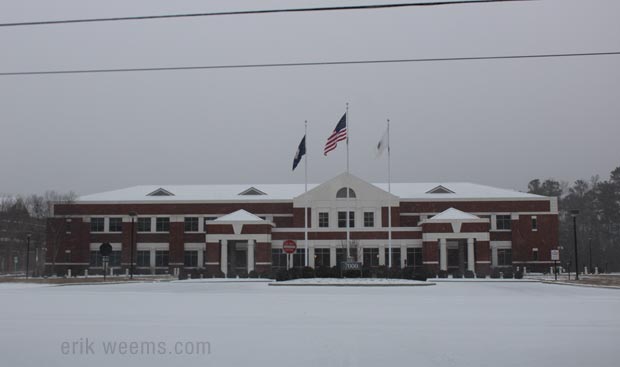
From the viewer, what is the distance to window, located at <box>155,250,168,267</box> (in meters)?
74.2

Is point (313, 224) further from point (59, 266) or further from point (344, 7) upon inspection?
point (344, 7)

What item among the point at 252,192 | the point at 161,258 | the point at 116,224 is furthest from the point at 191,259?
the point at 252,192

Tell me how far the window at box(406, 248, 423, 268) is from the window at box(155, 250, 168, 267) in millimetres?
27016

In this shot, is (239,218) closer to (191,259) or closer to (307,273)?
(191,259)

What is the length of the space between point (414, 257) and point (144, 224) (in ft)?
100

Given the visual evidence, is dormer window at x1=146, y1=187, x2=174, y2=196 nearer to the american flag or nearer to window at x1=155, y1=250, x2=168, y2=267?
window at x1=155, y1=250, x2=168, y2=267

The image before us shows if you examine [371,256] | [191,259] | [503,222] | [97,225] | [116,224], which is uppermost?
[503,222]

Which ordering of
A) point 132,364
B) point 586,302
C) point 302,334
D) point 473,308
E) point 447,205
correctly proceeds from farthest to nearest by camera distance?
point 447,205, point 586,302, point 473,308, point 302,334, point 132,364

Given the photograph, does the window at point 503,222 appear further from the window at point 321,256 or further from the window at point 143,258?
the window at point 143,258

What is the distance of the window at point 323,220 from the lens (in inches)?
2798

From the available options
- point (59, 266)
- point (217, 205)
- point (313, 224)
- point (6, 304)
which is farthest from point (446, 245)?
point (6, 304)

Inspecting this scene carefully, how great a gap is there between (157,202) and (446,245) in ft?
106

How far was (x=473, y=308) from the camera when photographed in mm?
22719

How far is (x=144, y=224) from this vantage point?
246ft
